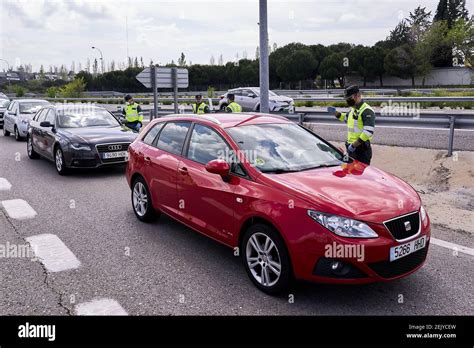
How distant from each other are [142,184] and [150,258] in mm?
1509

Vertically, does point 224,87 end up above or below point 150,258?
above

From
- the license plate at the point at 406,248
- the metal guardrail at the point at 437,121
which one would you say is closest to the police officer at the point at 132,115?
the metal guardrail at the point at 437,121

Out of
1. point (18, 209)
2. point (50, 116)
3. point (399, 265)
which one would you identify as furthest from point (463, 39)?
point (399, 265)

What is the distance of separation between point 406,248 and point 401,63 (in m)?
55.9

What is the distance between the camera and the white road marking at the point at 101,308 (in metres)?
3.69

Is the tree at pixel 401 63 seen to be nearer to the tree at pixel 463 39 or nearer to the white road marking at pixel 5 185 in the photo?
the tree at pixel 463 39

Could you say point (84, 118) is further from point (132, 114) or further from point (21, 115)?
point (21, 115)

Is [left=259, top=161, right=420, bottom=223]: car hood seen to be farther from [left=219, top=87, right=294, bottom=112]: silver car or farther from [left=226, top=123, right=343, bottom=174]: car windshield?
[left=219, top=87, right=294, bottom=112]: silver car

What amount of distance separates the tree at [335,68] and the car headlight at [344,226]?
59509 millimetres

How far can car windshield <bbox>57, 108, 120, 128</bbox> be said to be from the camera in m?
10.3

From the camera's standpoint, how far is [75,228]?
5.95 m
